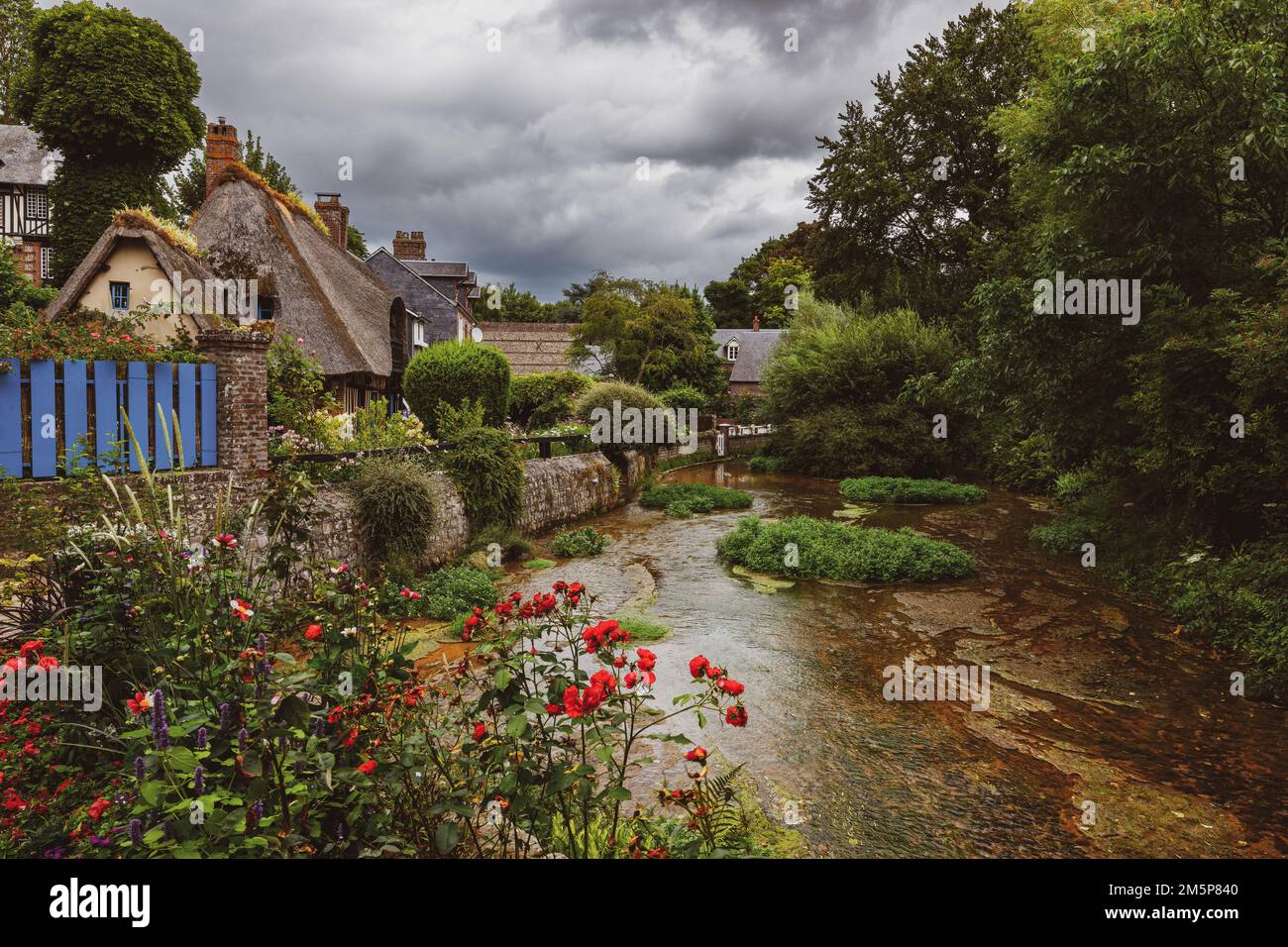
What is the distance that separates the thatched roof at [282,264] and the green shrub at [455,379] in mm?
4555

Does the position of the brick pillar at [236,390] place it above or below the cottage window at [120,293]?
below

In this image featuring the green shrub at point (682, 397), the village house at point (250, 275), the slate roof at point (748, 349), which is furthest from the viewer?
the slate roof at point (748, 349)

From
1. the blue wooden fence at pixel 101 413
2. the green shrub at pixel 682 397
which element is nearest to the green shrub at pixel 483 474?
the blue wooden fence at pixel 101 413

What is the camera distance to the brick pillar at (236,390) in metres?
7.79

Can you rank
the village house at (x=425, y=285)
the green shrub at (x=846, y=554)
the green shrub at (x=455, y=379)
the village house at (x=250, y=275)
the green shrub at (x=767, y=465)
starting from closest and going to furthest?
1. the green shrub at (x=846, y=554)
2. the green shrub at (x=455, y=379)
3. the village house at (x=250, y=275)
4. the green shrub at (x=767, y=465)
5. the village house at (x=425, y=285)

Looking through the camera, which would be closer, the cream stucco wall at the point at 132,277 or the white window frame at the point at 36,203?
the cream stucco wall at the point at 132,277

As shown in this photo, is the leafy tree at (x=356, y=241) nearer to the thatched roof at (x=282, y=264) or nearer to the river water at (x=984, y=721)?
the thatched roof at (x=282, y=264)

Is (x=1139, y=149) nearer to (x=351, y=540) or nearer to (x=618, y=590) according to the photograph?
(x=618, y=590)

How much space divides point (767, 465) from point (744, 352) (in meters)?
28.5

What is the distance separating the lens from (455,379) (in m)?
16.0

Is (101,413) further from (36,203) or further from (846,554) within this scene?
(36,203)

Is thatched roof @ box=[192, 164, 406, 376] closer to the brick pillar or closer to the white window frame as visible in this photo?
the brick pillar
